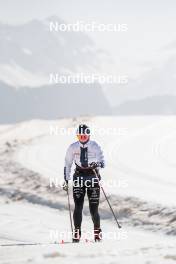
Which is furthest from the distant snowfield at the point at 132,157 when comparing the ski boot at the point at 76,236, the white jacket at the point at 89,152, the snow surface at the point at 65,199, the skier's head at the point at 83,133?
the skier's head at the point at 83,133

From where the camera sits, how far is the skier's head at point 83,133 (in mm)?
9891

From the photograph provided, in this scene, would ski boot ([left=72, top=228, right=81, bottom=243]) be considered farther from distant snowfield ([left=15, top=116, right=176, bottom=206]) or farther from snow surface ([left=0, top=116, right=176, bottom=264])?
distant snowfield ([left=15, top=116, right=176, bottom=206])

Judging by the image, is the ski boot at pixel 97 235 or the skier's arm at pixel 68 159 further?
the skier's arm at pixel 68 159

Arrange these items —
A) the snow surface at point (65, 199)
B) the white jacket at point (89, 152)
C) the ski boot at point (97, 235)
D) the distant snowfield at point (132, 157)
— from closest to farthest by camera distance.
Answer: the snow surface at point (65, 199), the ski boot at point (97, 235), the white jacket at point (89, 152), the distant snowfield at point (132, 157)

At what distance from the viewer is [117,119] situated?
48.2 metres

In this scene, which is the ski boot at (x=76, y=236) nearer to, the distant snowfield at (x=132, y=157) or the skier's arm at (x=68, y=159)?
the skier's arm at (x=68, y=159)

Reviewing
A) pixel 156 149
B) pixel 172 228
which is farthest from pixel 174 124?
pixel 172 228

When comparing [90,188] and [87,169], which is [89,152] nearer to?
[87,169]

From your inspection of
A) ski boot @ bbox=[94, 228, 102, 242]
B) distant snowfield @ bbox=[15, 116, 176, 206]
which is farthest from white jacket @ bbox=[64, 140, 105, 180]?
distant snowfield @ bbox=[15, 116, 176, 206]

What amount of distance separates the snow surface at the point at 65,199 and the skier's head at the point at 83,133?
6.11 feet

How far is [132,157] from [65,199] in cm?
996

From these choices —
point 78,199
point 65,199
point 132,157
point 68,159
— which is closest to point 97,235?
point 78,199

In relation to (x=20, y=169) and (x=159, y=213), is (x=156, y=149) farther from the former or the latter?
(x=159, y=213)

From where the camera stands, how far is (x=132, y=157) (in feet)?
85.0
